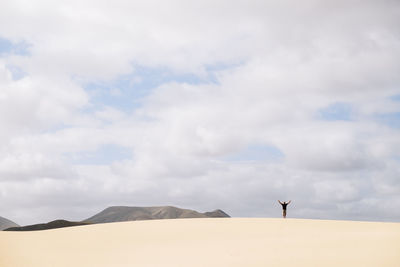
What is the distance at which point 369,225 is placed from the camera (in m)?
28.5

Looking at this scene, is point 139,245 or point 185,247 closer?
point 185,247

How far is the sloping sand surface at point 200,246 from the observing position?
1653 centimetres

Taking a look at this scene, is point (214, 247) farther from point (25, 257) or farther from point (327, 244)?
point (25, 257)

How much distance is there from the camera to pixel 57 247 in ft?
71.4

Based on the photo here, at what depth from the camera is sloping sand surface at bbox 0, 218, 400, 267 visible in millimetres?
16531

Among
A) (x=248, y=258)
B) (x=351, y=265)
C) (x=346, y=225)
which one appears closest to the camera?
(x=351, y=265)

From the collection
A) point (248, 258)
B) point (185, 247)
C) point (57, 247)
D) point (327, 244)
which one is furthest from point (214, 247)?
point (57, 247)

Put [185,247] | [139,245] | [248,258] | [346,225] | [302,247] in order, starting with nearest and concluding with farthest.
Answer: [248,258], [302,247], [185,247], [139,245], [346,225]

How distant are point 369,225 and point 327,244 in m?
10.9

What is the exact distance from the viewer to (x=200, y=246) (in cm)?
Answer: 1966

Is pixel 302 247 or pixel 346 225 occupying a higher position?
pixel 346 225

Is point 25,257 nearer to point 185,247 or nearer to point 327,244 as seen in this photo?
point 185,247

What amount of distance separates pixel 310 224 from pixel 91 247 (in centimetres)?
1370

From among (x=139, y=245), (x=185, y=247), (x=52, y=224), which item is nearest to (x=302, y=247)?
(x=185, y=247)
